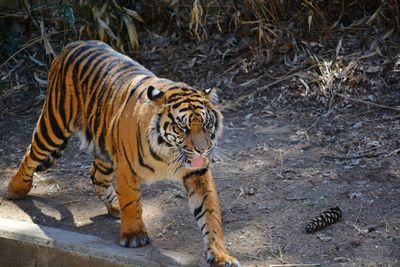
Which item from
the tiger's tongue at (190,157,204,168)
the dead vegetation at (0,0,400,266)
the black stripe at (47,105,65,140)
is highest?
the tiger's tongue at (190,157,204,168)

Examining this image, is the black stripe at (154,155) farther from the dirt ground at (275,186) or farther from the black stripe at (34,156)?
the black stripe at (34,156)

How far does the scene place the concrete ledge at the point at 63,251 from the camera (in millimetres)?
4855

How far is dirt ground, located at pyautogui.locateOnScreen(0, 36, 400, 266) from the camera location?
5.14m

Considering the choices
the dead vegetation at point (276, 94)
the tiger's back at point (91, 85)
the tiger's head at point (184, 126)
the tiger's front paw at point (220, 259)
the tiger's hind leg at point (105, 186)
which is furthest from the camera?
the tiger's hind leg at point (105, 186)

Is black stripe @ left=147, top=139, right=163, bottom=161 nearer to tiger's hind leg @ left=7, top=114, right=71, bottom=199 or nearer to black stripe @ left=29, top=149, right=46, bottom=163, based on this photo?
tiger's hind leg @ left=7, top=114, right=71, bottom=199

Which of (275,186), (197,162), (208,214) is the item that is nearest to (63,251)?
(208,214)

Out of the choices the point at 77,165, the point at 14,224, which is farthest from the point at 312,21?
the point at 14,224

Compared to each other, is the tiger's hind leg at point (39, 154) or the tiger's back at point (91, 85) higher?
the tiger's back at point (91, 85)

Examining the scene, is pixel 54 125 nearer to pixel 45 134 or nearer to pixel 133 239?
pixel 45 134

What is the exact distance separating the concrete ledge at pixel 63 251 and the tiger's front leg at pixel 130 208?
64 mm

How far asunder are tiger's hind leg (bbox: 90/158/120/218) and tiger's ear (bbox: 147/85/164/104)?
3.43 ft

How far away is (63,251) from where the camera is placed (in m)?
5.08

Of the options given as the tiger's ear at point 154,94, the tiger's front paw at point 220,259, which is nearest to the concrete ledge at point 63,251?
the tiger's front paw at point 220,259

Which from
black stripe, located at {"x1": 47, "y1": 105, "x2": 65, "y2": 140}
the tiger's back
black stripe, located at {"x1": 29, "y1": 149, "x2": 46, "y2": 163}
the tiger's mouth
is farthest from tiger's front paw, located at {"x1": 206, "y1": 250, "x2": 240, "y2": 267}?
black stripe, located at {"x1": 29, "y1": 149, "x2": 46, "y2": 163}
